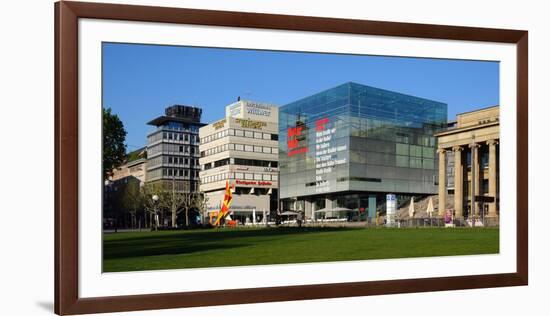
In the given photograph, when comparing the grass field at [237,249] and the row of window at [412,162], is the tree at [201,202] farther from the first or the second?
the row of window at [412,162]

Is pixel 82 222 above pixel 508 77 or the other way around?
the other way around

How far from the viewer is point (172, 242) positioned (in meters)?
14.6

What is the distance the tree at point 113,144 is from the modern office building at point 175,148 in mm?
731

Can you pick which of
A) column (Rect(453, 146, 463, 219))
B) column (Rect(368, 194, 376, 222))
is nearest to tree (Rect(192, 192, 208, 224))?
column (Rect(453, 146, 463, 219))

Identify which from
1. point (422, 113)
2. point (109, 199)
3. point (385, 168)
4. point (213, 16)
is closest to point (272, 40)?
point (213, 16)

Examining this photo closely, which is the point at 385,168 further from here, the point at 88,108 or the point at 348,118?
the point at 88,108

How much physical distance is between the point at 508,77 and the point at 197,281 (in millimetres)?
7225

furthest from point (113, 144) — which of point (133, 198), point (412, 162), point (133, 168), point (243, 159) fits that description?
point (412, 162)

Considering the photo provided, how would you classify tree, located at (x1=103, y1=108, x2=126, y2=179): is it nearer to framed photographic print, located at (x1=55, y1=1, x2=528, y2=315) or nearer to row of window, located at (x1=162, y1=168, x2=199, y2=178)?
framed photographic print, located at (x1=55, y1=1, x2=528, y2=315)

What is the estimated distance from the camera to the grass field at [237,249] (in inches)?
451

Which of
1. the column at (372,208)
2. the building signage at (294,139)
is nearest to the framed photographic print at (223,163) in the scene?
the column at (372,208)

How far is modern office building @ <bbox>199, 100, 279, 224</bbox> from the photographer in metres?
17.5

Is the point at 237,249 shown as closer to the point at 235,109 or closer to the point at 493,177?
the point at 235,109

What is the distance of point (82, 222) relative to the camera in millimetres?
10031
